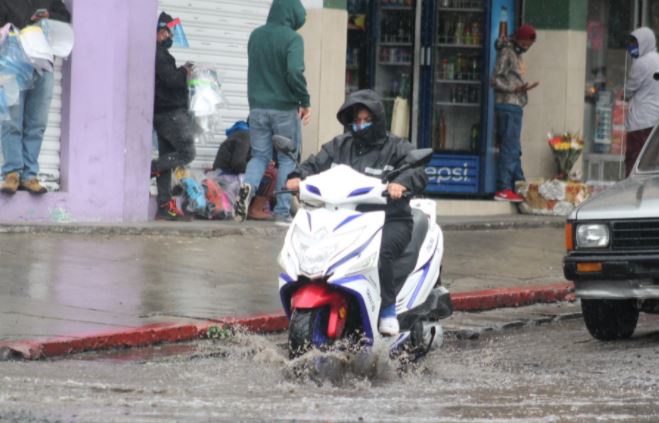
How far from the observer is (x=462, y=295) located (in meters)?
12.5

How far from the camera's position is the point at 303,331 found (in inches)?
318

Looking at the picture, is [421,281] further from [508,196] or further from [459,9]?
[459,9]

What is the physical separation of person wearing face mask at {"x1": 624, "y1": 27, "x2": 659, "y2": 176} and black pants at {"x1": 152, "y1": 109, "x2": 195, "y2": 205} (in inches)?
228

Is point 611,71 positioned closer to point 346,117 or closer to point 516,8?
point 516,8

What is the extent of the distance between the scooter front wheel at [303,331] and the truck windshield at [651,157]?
13.6 ft

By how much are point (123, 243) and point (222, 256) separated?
3.01 feet

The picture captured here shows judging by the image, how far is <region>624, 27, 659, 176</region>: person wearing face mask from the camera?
59.2 feet

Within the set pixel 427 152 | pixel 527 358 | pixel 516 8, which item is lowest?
pixel 527 358

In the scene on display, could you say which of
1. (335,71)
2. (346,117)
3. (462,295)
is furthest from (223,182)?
(346,117)

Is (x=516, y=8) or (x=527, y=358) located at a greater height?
(x=516, y=8)

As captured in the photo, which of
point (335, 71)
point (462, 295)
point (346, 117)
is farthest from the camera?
point (335, 71)

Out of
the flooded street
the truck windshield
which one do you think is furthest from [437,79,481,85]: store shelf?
the flooded street

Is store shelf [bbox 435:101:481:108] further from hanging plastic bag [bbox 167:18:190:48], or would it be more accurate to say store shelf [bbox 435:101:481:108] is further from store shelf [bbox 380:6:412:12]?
hanging plastic bag [bbox 167:18:190:48]

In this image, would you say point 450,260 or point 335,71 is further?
point 335,71
